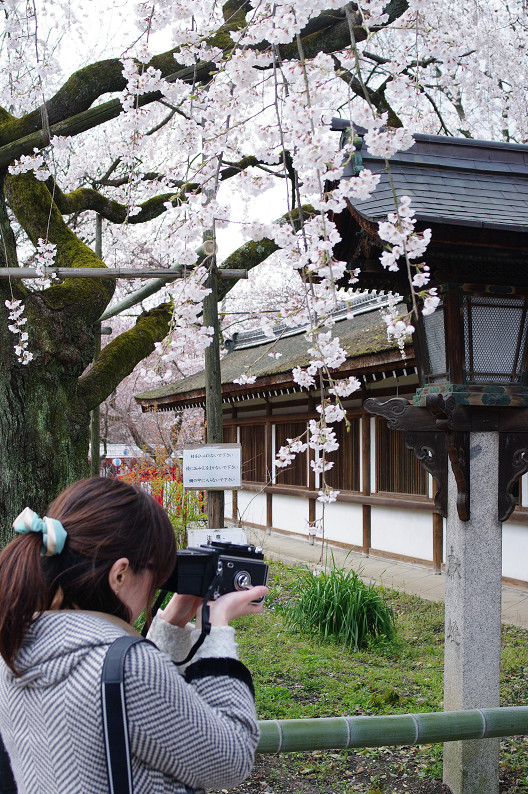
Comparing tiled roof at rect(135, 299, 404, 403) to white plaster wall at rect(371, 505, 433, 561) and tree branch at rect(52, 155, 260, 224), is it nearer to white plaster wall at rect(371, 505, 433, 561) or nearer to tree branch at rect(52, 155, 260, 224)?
tree branch at rect(52, 155, 260, 224)

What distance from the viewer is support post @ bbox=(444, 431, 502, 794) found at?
3148 mm

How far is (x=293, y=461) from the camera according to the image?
429 inches

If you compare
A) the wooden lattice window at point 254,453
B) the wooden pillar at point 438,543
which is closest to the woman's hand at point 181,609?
the wooden pillar at point 438,543

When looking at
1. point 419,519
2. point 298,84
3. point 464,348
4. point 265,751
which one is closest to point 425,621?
point 419,519

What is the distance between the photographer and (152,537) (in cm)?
119

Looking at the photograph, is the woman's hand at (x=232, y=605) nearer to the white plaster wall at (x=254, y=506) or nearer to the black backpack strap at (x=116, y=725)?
the black backpack strap at (x=116, y=725)

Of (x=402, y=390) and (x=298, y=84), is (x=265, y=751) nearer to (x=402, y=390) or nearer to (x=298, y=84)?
(x=298, y=84)

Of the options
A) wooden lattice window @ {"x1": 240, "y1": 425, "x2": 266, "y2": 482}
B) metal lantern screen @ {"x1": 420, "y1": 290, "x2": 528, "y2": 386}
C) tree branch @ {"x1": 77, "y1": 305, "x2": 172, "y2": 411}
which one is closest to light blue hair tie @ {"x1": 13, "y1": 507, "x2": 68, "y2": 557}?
metal lantern screen @ {"x1": 420, "y1": 290, "x2": 528, "y2": 386}

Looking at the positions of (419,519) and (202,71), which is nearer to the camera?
(202,71)

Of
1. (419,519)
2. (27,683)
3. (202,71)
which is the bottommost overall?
(419,519)

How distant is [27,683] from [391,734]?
4.29 feet

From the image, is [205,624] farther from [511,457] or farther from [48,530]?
[511,457]

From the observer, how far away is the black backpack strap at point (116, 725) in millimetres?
1014

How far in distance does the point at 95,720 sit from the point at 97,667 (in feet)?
0.25
